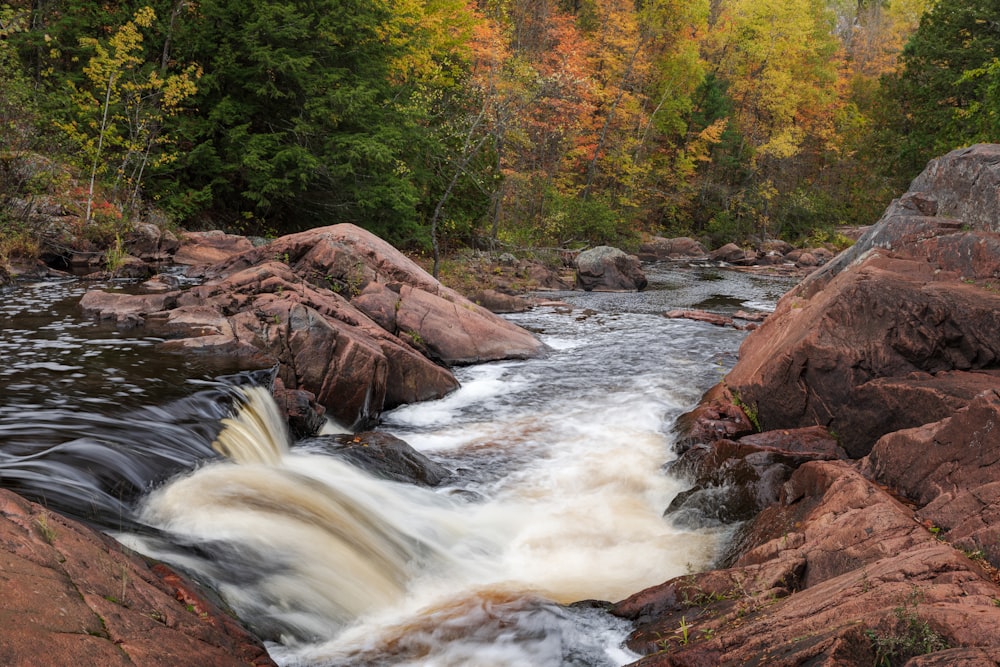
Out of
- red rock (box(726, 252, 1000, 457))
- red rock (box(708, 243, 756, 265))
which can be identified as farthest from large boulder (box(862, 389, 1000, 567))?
red rock (box(708, 243, 756, 265))

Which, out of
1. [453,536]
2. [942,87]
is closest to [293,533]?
[453,536]

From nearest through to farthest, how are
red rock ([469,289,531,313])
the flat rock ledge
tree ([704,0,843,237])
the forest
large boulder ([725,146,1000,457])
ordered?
the flat rock ledge
large boulder ([725,146,1000,457])
the forest
red rock ([469,289,531,313])
tree ([704,0,843,237])

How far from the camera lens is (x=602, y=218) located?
34375 mm

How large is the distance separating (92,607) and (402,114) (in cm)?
2010

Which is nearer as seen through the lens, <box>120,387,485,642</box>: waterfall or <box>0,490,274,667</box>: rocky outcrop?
<box>0,490,274,667</box>: rocky outcrop

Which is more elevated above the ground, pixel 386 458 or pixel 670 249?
pixel 386 458

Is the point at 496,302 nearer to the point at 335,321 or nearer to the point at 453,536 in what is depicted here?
the point at 335,321

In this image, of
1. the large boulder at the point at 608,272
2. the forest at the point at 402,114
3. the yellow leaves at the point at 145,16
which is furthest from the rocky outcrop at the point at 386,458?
the large boulder at the point at 608,272

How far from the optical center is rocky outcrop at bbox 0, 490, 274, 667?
274cm

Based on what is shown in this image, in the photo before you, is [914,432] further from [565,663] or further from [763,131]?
[763,131]

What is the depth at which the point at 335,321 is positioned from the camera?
1041 centimetres

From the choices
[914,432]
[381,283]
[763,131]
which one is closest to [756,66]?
[763,131]

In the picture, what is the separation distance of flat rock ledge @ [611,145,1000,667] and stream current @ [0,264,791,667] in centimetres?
63

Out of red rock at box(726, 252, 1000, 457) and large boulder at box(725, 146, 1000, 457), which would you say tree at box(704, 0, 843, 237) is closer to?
large boulder at box(725, 146, 1000, 457)
